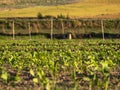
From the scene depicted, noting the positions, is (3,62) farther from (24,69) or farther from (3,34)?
(3,34)

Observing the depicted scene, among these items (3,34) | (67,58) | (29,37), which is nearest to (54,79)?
(67,58)

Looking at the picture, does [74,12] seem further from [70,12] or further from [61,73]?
[61,73]

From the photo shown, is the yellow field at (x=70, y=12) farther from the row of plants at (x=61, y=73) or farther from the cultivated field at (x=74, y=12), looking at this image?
the row of plants at (x=61, y=73)

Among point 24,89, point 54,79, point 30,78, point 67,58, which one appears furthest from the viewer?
point 67,58

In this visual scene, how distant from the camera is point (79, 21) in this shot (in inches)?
1407

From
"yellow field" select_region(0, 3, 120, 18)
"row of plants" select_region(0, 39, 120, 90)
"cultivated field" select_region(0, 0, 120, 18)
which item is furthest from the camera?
"yellow field" select_region(0, 3, 120, 18)

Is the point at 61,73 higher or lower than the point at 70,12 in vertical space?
higher

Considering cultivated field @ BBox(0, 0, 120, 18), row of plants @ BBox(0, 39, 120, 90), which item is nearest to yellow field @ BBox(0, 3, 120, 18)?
cultivated field @ BBox(0, 0, 120, 18)

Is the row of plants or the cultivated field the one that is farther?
the cultivated field

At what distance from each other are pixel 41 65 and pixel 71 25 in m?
23.8

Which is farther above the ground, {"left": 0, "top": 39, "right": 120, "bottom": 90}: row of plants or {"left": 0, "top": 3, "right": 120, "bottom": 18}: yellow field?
{"left": 0, "top": 39, "right": 120, "bottom": 90}: row of plants

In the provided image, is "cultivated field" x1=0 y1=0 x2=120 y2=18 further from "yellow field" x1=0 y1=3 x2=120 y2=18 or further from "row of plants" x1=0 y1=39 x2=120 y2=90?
"row of plants" x1=0 y1=39 x2=120 y2=90

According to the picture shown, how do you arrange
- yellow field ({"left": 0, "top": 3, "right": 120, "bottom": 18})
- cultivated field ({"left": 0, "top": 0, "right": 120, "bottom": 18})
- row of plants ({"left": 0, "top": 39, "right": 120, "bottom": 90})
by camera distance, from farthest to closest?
yellow field ({"left": 0, "top": 3, "right": 120, "bottom": 18}) < cultivated field ({"left": 0, "top": 0, "right": 120, "bottom": 18}) < row of plants ({"left": 0, "top": 39, "right": 120, "bottom": 90})

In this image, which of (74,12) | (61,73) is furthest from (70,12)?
(61,73)
